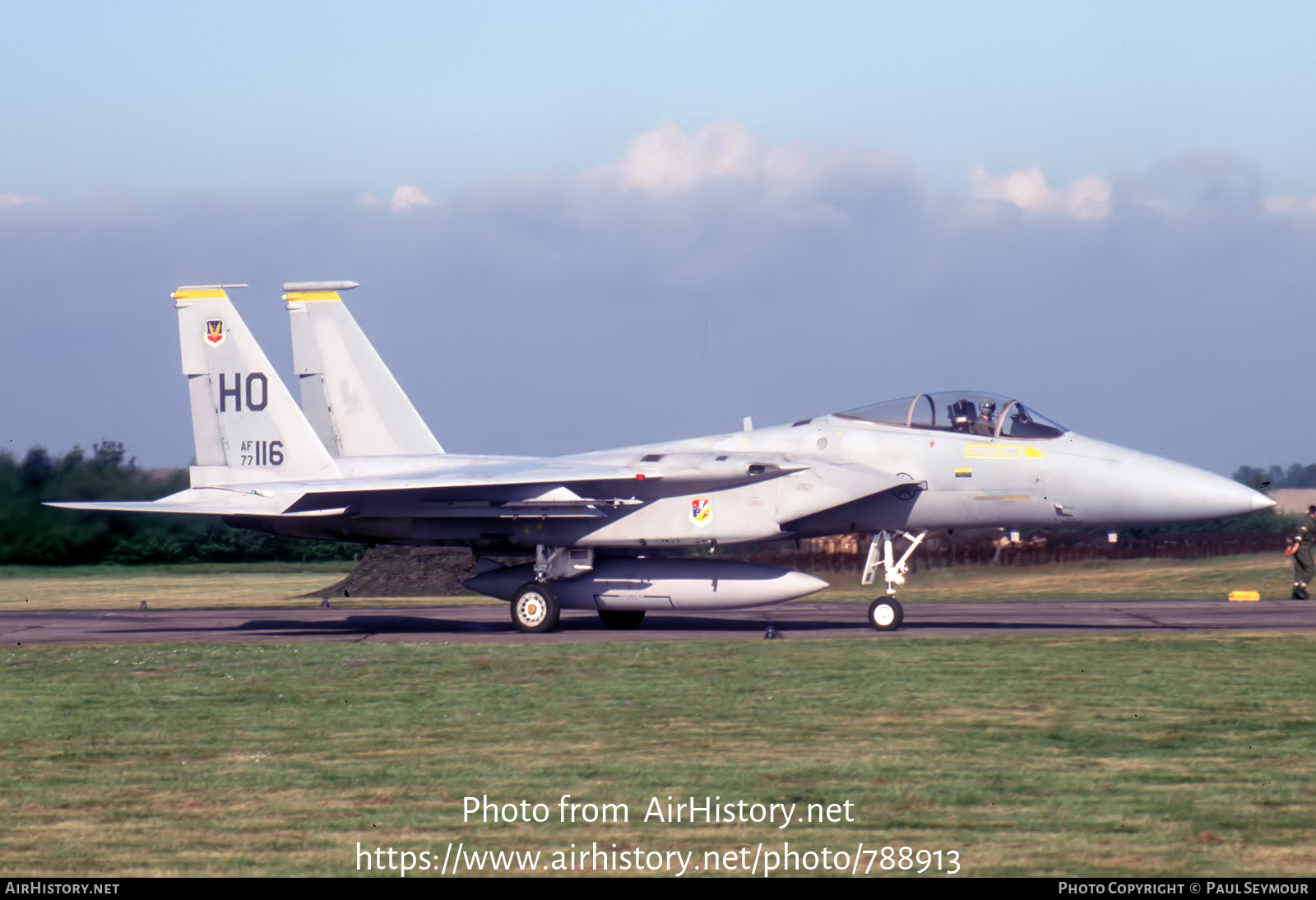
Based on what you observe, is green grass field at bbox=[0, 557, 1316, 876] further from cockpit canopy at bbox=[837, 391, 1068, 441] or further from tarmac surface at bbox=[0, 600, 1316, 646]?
cockpit canopy at bbox=[837, 391, 1068, 441]

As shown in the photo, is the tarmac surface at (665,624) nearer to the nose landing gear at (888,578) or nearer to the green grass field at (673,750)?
the nose landing gear at (888,578)

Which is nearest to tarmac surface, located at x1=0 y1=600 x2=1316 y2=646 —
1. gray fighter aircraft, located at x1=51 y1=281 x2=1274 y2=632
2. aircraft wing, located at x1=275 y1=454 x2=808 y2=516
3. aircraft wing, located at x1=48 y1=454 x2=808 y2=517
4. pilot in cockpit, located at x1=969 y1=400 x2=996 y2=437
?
gray fighter aircraft, located at x1=51 y1=281 x2=1274 y2=632

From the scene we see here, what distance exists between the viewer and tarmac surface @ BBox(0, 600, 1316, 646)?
15.3 m

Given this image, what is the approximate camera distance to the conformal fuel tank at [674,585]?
16.0 metres

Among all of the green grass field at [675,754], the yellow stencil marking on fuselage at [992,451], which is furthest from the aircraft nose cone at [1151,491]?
the green grass field at [675,754]

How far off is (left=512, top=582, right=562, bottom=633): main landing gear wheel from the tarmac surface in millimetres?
170

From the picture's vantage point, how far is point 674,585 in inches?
645

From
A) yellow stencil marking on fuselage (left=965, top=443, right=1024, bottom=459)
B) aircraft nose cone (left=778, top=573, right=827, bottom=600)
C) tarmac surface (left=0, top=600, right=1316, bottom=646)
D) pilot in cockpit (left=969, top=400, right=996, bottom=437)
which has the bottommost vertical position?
tarmac surface (left=0, top=600, right=1316, bottom=646)

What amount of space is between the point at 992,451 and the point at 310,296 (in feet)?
33.7

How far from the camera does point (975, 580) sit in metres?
23.6

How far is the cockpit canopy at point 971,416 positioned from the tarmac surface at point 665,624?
7.73 feet

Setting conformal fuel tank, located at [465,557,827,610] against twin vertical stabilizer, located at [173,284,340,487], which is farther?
twin vertical stabilizer, located at [173,284,340,487]

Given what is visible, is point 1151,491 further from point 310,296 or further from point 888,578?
point 310,296

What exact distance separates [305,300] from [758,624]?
27.2ft
